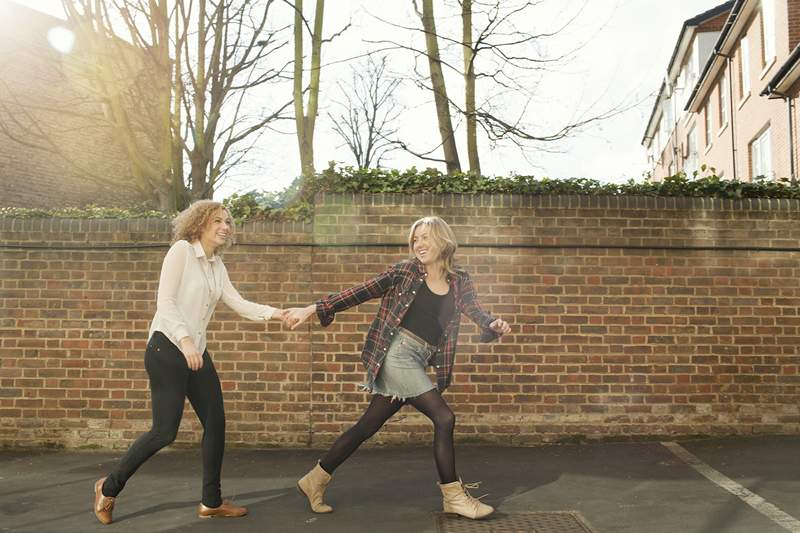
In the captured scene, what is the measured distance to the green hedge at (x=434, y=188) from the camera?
6.82 m

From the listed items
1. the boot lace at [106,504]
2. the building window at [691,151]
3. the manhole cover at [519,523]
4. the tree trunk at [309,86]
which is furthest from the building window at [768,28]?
the boot lace at [106,504]

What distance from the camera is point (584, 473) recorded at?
548 centimetres

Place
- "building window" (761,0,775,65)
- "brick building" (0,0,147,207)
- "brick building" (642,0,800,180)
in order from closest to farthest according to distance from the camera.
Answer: "brick building" (0,0,147,207)
"brick building" (642,0,800,180)
"building window" (761,0,775,65)

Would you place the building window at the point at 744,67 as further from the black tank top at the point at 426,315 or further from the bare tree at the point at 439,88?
the black tank top at the point at 426,315

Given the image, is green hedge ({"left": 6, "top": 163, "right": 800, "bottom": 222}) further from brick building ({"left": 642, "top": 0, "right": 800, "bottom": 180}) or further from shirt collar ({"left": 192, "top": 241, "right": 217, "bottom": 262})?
brick building ({"left": 642, "top": 0, "right": 800, "bottom": 180})

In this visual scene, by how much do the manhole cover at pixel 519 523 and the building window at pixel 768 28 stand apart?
16265 millimetres

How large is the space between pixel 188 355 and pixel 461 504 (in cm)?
175

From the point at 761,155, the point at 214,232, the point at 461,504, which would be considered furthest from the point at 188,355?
the point at 761,155

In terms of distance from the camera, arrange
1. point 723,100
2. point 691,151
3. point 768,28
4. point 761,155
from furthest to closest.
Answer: point 691,151 < point 723,100 < point 761,155 < point 768,28

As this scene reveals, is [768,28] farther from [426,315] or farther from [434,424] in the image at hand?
[434,424]

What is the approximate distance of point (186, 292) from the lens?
421cm

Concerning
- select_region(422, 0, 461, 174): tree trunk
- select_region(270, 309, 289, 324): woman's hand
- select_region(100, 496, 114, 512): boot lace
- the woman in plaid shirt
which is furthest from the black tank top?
select_region(422, 0, 461, 174): tree trunk

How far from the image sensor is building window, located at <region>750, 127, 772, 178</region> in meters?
17.9

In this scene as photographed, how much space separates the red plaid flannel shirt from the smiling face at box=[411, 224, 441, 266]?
91mm
